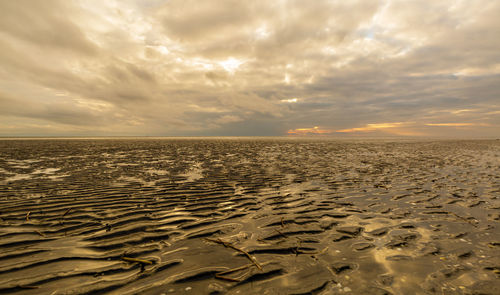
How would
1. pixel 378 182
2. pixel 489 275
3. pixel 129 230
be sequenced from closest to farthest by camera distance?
1. pixel 489 275
2. pixel 129 230
3. pixel 378 182

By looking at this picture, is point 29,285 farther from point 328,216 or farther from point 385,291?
point 328,216

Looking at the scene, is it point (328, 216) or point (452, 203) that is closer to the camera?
point (328, 216)

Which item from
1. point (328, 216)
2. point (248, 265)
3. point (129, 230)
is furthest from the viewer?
point (328, 216)

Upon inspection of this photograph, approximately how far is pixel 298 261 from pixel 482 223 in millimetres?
6457

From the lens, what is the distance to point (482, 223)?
21.6ft

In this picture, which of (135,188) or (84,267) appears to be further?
(135,188)

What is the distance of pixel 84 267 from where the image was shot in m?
4.41

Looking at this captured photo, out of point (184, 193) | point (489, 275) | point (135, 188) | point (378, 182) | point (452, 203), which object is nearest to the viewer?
point (489, 275)

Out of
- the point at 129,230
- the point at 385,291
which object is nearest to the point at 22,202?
the point at 129,230

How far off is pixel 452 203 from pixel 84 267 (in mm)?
Result: 12285

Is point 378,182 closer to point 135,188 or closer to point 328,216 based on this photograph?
point 328,216

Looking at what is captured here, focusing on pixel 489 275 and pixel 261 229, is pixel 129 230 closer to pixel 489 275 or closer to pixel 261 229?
pixel 261 229

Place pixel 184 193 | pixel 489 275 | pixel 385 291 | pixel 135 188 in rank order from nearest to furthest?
pixel 385 291, pixel 489 275, pixel 184 193, pixel 135 188

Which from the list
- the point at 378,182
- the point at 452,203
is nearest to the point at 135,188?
the point at 378,182
